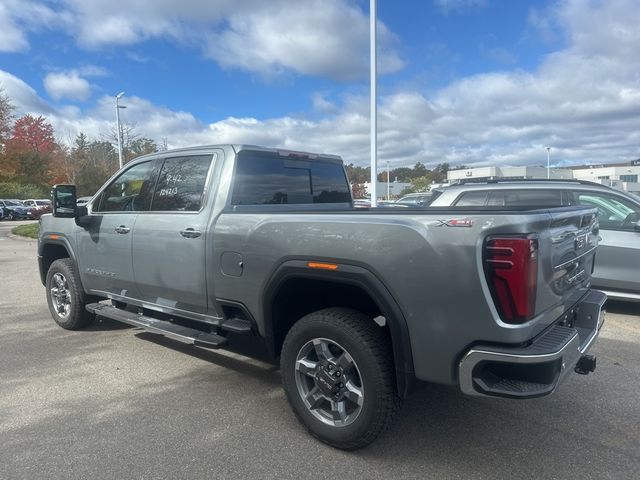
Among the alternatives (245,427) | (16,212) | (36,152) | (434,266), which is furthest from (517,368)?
(36,152)

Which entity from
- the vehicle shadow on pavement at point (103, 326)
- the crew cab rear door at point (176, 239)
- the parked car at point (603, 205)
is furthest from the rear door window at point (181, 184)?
the parked car at point (603, 205)

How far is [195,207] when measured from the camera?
4.21 m

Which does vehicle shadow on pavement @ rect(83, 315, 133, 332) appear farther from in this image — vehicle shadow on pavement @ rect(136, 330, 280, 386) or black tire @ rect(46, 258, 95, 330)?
vehicle shadow on pavement @ rect(136, 330, 280, 386)

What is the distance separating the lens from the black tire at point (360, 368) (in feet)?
9.61

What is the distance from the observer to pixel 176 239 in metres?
4.20

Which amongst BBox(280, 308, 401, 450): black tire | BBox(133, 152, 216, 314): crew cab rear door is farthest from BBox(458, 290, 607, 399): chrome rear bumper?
BBox(133, 152, 216, 314): crew cab rear door

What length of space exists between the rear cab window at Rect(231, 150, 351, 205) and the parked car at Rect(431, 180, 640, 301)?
2054 millimetres

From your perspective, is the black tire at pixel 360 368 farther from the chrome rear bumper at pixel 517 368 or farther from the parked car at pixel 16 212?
the parked car at pixel 16 212

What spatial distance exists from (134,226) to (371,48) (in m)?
9.29

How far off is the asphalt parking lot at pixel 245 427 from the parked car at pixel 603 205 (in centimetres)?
161

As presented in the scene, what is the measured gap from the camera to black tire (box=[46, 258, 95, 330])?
5.64 metres

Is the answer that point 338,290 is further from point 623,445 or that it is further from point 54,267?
point 54,267

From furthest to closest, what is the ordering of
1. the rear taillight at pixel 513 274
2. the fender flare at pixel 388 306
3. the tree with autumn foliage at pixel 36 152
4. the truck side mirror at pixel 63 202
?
1. the tree with autumn foliage at pixel 36 152
2. the truck side mirror at pixel 63 202
3. the fender flare at pixel 388 306
4. the rear taillight at pixel 513 274

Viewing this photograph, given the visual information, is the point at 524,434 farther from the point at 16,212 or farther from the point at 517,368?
the point at 16,212
